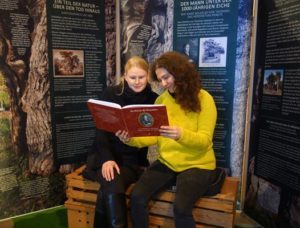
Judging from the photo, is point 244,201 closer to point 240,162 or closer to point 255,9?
point 240,162

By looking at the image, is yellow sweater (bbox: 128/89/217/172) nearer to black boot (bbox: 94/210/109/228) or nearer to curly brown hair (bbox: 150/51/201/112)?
curly brown hair (bbox: 150/51/201/112)

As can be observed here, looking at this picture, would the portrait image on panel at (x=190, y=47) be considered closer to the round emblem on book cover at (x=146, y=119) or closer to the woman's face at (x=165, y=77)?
the woman's face at (x=165, y=77)

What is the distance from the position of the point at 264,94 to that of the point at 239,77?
24 cm

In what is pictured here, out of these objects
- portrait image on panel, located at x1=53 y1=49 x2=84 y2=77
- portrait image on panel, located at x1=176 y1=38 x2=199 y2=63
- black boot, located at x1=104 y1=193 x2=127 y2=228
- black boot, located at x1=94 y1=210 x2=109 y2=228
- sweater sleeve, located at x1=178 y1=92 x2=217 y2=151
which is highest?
portrait image on panel, located at x1=176 y1=38 x2=199 y2=63

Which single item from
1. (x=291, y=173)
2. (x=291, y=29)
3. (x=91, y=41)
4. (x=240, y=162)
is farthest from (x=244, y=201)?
(x=91, y=41)

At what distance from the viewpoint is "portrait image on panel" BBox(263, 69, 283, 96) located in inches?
82.0

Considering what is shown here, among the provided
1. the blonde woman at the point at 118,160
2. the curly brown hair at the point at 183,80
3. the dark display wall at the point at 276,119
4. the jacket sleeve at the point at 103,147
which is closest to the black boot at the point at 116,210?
the blonde woman at the point at 118,160

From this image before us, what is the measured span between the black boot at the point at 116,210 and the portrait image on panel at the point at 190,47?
1.26 m

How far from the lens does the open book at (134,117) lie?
1576mm

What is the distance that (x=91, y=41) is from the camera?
8.63 feet

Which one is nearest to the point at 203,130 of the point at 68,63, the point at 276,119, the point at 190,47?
the point at 276,119

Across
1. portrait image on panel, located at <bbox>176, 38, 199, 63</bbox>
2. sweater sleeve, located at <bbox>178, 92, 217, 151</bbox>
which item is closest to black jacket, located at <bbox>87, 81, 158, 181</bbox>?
sweater sleeve, located at <bbox>178, 92, 217, 151</bbox>

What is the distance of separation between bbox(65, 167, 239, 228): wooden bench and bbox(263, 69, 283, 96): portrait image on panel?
672mm

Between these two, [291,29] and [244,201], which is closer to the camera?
[291,29]
